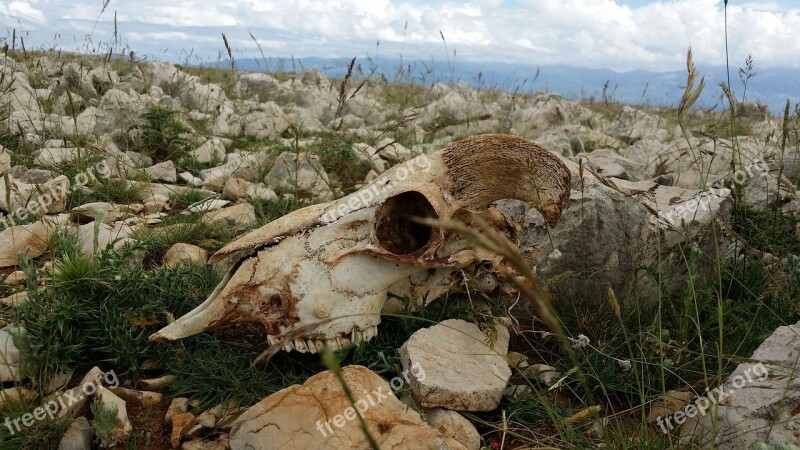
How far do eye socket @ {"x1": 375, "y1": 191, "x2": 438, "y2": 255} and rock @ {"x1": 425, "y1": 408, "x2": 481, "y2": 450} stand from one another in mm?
845

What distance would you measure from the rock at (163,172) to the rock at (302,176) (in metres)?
0.87

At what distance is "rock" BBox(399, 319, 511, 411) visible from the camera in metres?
2.73

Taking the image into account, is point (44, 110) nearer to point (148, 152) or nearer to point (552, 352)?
point (148, 152)

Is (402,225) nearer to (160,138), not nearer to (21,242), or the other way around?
(21,242)

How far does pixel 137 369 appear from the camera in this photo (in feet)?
9.82

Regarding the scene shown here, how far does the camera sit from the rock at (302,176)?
5641mm

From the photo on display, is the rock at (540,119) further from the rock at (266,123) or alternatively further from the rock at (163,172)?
the rock at (163,172)

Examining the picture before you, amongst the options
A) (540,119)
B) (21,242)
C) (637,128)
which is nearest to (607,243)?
(21,242)

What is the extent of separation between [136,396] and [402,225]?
5.19ft

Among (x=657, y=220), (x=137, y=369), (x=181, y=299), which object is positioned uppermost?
(x=657, y=220)

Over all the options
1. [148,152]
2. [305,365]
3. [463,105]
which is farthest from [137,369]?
[463,105]

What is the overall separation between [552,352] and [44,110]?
5810 millimetres

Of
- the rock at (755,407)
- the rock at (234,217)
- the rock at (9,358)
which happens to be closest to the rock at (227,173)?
the rock at (234,217)

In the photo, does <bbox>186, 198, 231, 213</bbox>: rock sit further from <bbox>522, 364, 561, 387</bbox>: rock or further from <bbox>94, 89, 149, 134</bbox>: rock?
<bbox>522, 364, 561, 387</bbox>: rock
